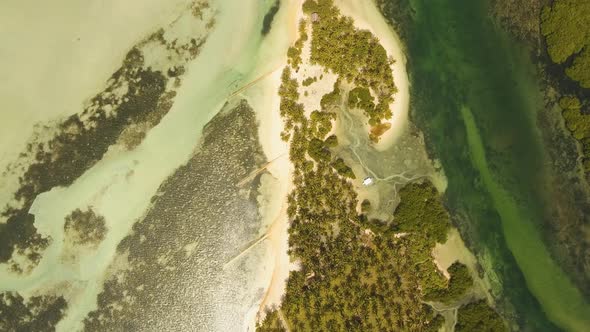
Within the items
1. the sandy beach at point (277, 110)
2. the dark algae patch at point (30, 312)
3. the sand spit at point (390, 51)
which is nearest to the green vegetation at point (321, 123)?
the sandy beach at point (277, 110)

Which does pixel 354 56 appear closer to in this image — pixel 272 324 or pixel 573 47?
pixel 573 47

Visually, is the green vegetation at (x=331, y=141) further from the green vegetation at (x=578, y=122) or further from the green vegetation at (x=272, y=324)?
the green vegetation at (x=578, y=122)

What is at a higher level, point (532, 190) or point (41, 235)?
point (41, 235)

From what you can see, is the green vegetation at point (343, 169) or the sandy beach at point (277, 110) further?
the sandy beach at point (277, 110)

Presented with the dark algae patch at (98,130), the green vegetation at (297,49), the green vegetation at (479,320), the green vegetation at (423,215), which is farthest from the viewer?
the dark algae patch at (98,130)

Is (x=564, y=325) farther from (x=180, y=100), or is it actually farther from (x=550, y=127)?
(x=180, y=100)

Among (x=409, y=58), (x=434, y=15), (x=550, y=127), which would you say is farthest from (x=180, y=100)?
(x=550, y=127)

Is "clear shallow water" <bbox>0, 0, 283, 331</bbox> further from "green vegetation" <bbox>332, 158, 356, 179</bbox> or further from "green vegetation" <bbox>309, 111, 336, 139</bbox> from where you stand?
"green vegetation" <bbox>332, 158, 356, 179</bbox>
